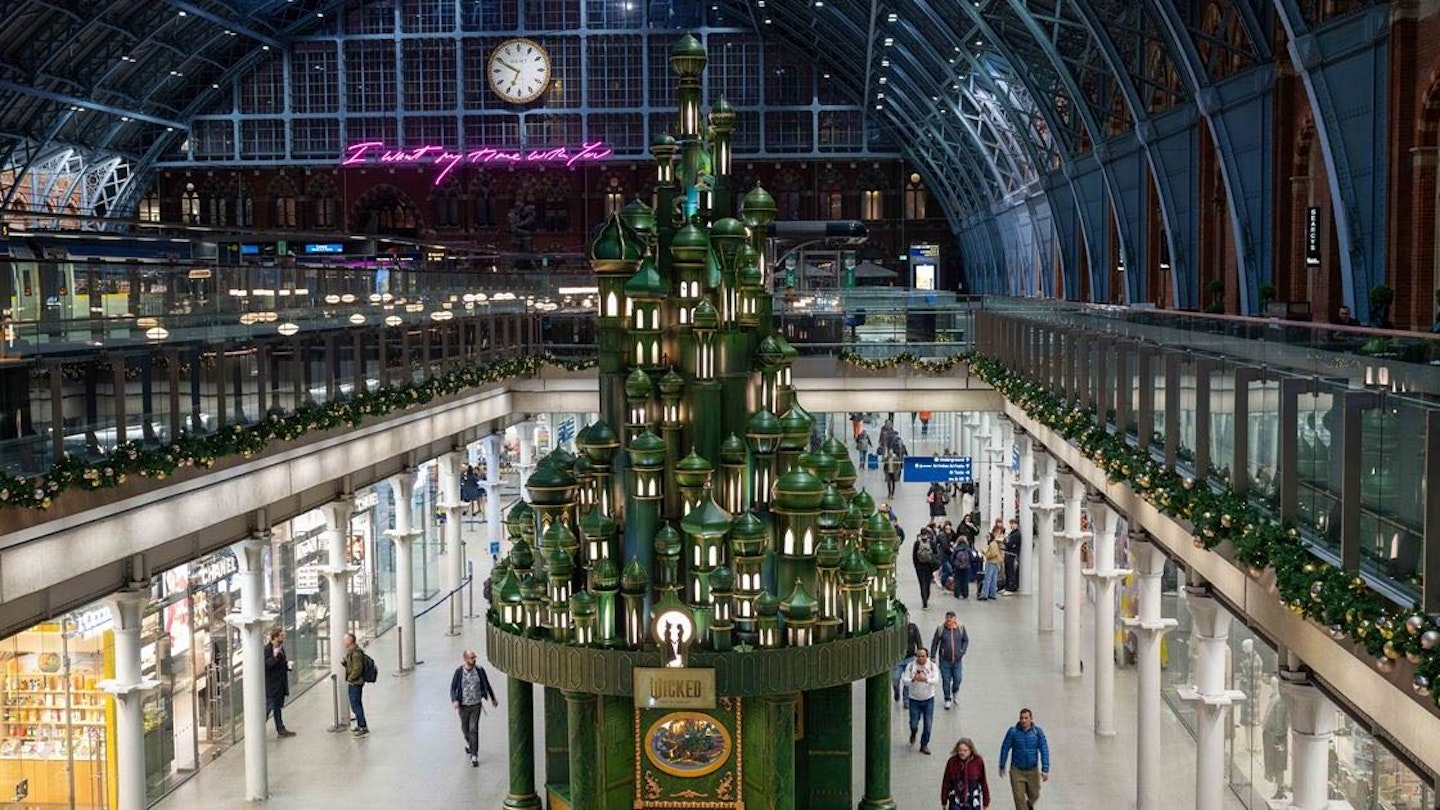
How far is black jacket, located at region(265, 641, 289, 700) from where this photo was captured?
79.2 feet

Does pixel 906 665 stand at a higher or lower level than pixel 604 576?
lower

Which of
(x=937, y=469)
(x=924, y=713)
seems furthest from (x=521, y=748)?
(x=937, y=469)

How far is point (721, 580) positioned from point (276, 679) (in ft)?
39.0

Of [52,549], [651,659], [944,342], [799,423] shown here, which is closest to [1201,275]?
[944,342]

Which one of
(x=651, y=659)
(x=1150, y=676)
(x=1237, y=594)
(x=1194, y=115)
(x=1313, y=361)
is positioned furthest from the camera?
(x=1194, y=115)

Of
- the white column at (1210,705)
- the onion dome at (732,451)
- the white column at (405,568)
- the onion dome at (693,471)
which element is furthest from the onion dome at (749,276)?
the white column at (405,568)

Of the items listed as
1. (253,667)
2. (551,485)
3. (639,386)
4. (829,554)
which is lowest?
(253,667)

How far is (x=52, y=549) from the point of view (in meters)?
14.0

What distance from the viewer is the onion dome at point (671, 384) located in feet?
51.3

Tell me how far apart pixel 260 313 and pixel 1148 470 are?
35.7ft

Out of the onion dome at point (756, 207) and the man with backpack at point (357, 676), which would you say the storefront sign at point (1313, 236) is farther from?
the man with backpack at point (357, 676)

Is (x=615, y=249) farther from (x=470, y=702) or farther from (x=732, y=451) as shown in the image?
(x=470, y=702)

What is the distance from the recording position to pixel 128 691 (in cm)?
1773

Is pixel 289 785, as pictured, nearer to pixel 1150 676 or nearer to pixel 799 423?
pixel 799 423
